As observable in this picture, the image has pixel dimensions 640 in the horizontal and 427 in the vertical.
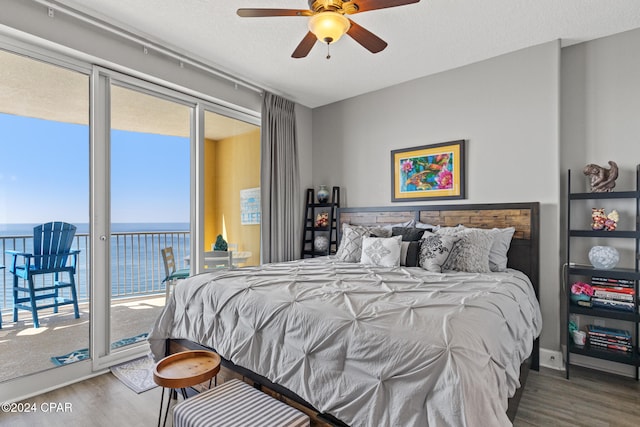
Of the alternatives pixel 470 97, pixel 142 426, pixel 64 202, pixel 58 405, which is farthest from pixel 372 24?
pixel 58 405

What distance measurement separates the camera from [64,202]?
102 inches

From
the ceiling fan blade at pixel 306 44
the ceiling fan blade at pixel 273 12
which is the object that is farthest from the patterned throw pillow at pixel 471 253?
the ceiling fan blade at pixel 273 12

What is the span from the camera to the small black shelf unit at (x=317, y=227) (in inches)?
170

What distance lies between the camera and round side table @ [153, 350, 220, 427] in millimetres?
1637

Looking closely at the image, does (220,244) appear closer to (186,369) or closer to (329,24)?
(186,369)

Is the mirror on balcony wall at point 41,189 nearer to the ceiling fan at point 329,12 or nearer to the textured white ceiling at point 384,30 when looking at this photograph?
the textured white ceiling at point 384,30

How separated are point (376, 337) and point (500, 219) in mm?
2315

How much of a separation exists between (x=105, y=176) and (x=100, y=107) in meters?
0.56

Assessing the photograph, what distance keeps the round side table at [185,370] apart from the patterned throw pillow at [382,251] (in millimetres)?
1529

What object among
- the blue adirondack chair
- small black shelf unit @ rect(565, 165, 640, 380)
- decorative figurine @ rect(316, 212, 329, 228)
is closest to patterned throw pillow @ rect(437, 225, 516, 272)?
small black shelf unit @ rect(565, 165, 640, 380)

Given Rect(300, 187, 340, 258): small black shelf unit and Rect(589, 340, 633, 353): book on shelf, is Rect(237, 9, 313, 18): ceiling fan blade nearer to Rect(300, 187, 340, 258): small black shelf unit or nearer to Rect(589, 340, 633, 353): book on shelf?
Rect(300, 187, 340, 258): small black shelf unit

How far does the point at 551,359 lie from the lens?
9.21ft

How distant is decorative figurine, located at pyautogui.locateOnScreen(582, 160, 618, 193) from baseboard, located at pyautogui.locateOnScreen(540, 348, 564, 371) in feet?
4.53

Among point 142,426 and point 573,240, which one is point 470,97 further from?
point 142,426
